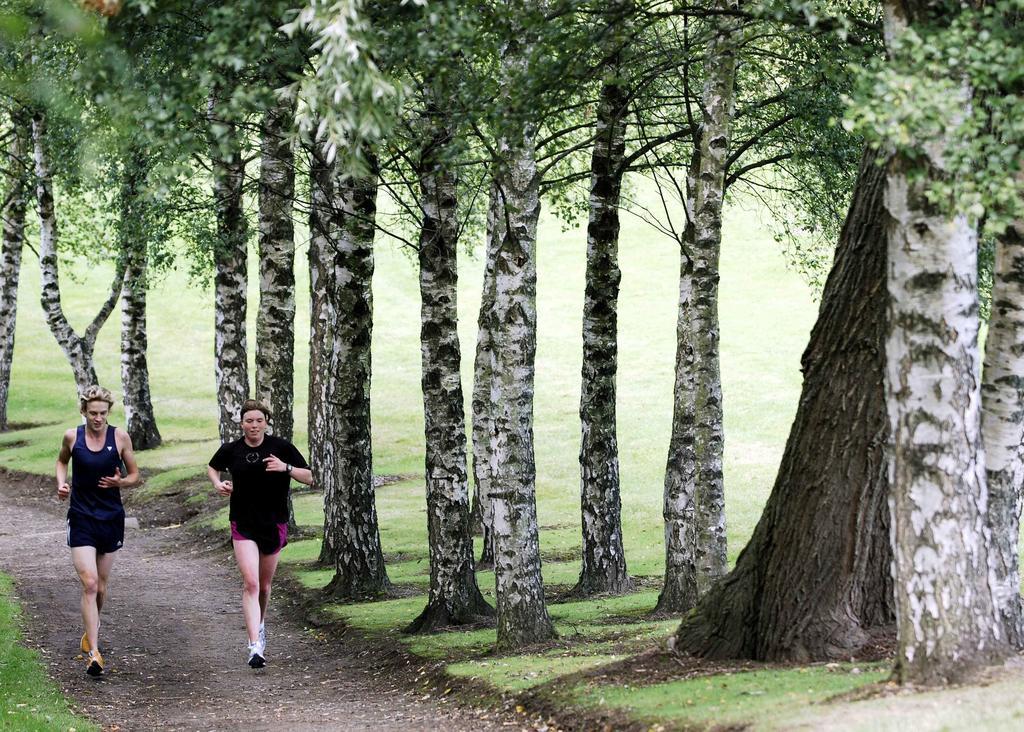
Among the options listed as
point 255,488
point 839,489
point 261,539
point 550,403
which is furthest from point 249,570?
point 550,403

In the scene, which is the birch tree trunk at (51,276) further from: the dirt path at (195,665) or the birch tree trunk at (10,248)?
the dirt path at (195,665)

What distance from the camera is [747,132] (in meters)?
17.6

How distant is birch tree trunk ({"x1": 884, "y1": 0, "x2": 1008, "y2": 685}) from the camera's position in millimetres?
7328

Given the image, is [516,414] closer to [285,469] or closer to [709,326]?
[285,469]

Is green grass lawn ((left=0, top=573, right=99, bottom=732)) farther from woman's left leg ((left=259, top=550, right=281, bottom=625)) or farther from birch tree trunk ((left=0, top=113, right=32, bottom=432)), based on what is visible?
birch tree trunk ((left=0, top=113, right=32, bottom=432))

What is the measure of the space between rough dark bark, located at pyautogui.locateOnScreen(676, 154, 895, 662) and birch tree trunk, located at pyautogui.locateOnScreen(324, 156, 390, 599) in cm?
723

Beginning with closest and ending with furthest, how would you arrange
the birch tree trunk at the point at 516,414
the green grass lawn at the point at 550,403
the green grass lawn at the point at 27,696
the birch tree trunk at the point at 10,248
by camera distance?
1. the green grass lawn at the point at 27,696
2. the birch tree trunk at the point at 516,414
3. the green grass lawn at the point at 550,403
4. the birch tree trunk at the point at 10,248

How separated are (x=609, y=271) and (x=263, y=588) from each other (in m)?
6.58

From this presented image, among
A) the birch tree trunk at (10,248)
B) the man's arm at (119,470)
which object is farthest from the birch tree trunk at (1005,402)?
the birch tree trunk at (10,248)

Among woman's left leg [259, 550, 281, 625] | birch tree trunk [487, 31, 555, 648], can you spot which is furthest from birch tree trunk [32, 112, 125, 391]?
birch tree trunk [487, 31, 555, 648]

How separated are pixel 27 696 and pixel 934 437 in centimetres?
781

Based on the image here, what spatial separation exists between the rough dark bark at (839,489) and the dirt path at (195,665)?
252cm

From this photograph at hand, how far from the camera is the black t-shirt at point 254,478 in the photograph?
38.9ft

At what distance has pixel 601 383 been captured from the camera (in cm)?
1650
